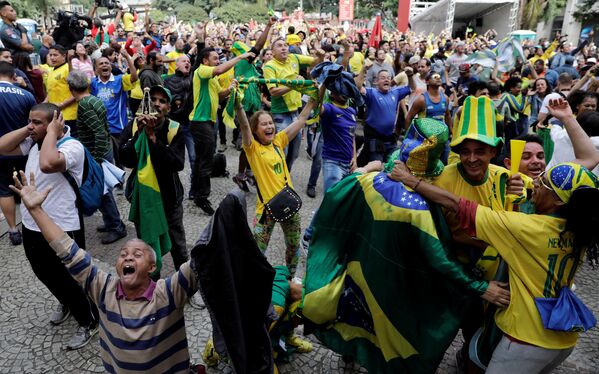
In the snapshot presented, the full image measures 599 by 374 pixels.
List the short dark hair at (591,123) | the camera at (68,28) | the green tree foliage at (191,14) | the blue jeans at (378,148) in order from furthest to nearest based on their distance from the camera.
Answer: the green tree foliage at (191,14)
the camera at (68,28)
the blue jeans at (378,148)
the short dark hair at (591,123)

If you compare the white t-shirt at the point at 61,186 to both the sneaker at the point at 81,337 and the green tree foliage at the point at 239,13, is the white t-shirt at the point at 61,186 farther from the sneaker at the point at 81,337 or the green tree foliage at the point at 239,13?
the green tree foliage at the point at 239,13

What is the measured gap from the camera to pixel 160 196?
3742 millimetres

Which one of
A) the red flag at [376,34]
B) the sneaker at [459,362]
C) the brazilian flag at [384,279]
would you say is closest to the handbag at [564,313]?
the brazilian flag at [384,279]

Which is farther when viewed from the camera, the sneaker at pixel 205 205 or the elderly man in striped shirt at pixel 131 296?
the sneaker at pixel 205 205

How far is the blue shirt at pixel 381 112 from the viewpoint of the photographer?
596 cm

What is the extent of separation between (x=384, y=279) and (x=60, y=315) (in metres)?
2.85

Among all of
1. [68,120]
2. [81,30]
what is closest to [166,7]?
[81,30]

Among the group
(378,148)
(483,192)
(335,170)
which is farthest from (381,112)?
(483,192)

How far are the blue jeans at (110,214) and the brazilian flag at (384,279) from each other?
313 cm

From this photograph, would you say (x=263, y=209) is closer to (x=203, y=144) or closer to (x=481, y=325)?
(x=481, y=325)

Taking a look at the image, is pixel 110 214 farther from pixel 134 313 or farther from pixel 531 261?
pixel 531 261

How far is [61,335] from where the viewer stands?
361 cm

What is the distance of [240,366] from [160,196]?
6.35ft

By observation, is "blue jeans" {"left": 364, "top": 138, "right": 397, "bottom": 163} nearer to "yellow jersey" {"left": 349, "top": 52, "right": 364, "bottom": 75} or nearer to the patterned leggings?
the patterned leggings
